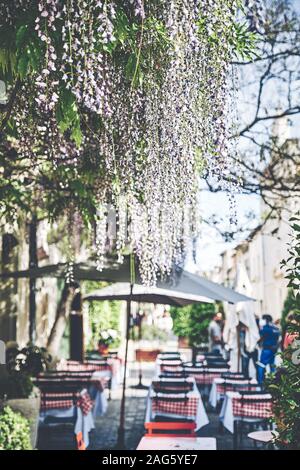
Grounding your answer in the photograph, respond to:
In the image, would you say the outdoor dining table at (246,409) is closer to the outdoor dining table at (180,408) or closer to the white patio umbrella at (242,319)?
the outdoor dining table at (180,408)

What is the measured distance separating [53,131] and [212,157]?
153cm

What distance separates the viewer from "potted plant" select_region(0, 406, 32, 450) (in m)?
5.99

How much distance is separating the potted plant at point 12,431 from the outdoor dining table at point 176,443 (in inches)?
50.8

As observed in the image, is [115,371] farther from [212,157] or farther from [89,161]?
[212,157]

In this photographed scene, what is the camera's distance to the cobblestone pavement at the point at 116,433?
8141 mm

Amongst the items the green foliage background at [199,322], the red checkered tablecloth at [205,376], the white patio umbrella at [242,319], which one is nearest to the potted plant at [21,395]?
the red checkered tablecloth at [205,376]

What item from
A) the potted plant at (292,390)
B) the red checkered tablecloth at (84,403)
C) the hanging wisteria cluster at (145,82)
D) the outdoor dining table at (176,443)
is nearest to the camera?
the hanging wisteria cluster at (145,82)

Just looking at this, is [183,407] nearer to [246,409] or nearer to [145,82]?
[246,409]

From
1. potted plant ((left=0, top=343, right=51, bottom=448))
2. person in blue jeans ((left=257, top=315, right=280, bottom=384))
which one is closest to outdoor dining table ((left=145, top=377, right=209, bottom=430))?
potted plant ((left=0, top=343, right=51, bottom=448))

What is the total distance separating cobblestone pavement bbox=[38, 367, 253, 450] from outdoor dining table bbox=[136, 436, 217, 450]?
2.50 metres

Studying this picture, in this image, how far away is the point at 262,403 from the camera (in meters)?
7.18

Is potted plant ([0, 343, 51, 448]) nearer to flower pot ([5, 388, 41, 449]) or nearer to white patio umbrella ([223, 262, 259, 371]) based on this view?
flower pot ([5, 388, 41, 449])

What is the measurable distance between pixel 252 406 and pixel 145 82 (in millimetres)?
4405
